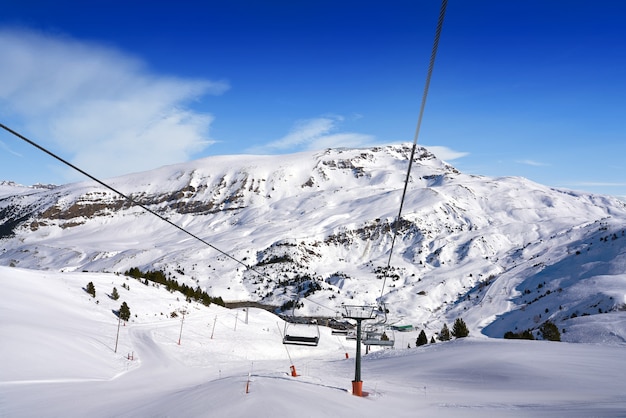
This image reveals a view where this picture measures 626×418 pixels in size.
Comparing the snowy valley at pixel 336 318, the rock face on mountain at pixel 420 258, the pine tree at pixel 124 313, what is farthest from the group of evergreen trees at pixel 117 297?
the rock face on mountain at pixel 420 258

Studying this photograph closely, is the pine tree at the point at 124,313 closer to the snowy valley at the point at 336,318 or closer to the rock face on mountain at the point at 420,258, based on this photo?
the snowy valley at the point at 336,318

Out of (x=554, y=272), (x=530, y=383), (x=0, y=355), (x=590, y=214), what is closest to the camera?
(x=530, y=383)

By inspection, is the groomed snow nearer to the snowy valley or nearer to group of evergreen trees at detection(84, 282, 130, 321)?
the snowy valley

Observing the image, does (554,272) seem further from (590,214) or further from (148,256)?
(148,256)

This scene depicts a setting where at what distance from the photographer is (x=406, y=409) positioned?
664 inches

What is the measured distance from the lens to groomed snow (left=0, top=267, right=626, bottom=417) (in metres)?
15.7

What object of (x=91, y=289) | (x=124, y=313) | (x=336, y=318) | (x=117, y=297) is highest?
(x=336, y=318)

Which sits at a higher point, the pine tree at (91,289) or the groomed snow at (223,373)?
the pine tree at (91,289)

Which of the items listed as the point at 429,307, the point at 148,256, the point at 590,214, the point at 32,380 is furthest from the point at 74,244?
the point at 590,214

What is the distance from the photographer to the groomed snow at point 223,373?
51.5 ft

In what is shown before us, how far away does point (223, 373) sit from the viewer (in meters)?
33.9

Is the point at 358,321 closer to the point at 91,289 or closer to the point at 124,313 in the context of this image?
the point at 124,313

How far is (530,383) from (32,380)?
27.5 metres

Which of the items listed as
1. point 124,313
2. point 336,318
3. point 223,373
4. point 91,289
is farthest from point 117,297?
point 336,318
